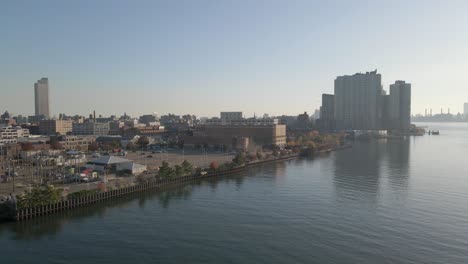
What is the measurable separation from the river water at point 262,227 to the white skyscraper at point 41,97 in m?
116

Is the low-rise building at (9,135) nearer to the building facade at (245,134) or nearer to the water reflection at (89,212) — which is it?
the building facade at (245,134)

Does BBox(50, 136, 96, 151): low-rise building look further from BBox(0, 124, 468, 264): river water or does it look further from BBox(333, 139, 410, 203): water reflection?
BBox(333, 139, 410, 203): water reflection

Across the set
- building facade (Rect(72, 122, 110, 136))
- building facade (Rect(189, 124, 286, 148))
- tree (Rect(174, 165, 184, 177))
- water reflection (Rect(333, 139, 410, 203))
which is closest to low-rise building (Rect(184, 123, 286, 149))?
building facade (Rect(189, 124, 286, 148))

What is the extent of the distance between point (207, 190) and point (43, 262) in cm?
1048

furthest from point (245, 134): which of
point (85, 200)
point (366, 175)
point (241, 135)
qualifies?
point (85, 200)

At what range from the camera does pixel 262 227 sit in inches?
526

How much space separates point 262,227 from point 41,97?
12506 centimetres

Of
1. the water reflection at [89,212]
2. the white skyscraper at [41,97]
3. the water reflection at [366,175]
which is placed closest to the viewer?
the water reflection at [89,212]

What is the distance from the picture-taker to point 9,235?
1262 centimetres

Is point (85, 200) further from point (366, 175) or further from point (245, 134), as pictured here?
point (245, 134)

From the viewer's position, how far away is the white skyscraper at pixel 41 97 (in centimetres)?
12062

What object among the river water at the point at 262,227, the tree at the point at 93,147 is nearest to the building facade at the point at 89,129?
the tree at the point at 93,147

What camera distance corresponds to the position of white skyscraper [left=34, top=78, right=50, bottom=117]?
396 feet

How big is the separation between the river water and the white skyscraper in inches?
4564
